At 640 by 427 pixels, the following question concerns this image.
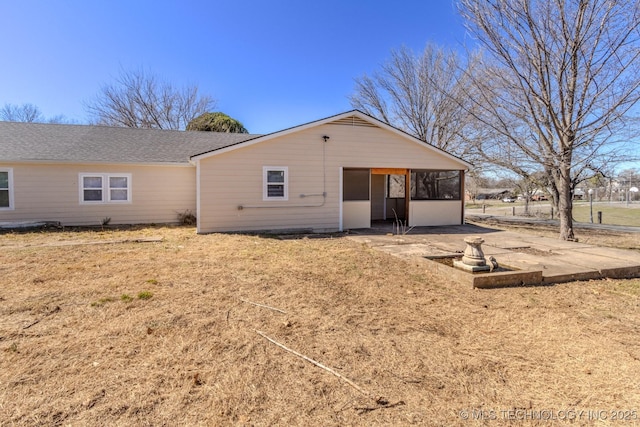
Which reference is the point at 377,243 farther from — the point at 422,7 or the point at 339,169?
the point at 422,7

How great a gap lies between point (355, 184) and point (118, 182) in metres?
→ 8.57

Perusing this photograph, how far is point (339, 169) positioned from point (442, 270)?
6056 millimetres

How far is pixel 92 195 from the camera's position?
11.5m

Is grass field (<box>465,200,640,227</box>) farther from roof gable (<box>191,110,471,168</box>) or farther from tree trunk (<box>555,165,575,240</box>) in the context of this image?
roof gable (<box>191,110,471,168</box>)

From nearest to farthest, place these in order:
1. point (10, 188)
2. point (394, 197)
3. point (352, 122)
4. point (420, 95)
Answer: point (10, 188)
point (352, 122)
point (394, 197)
point (420, 95)

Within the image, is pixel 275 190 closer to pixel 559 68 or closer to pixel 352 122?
pixel 352 122

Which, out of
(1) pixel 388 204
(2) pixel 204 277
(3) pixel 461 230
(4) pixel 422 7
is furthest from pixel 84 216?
(4) pixel 422 7

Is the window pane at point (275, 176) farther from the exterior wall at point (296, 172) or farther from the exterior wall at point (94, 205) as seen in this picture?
the exterior wall at point (94, 205)

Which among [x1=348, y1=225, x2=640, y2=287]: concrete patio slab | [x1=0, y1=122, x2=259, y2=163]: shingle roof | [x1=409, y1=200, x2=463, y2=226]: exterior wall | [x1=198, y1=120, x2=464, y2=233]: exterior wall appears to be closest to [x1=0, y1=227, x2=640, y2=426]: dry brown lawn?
[x1=348, y1=225, x2=640, y2=287]: concrete patio slab

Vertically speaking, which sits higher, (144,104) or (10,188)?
(144,104)

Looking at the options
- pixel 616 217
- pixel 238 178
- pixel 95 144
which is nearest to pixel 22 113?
pixel 95 144

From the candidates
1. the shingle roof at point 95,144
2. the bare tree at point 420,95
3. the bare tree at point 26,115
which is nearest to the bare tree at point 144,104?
the bare tree at point 26,115

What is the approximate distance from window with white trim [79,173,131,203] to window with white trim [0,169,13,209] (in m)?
1.97

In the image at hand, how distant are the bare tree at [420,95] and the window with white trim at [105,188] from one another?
1496 centimetres
